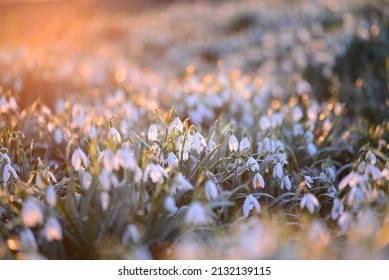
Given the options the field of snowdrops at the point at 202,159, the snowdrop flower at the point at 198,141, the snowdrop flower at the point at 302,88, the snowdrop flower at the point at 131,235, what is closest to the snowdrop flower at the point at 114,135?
the field of snowdrops at the point at 202,159

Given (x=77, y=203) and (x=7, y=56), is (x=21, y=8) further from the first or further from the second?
(x=77, y=203)

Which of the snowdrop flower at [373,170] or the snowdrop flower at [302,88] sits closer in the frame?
the snowdrop flower at [373,170]

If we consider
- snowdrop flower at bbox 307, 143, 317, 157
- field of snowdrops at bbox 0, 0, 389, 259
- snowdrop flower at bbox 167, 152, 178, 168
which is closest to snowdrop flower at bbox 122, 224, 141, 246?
field of snowdrops at bbox 0, 0, 389, 259

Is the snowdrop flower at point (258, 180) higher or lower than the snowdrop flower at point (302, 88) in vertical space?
lower

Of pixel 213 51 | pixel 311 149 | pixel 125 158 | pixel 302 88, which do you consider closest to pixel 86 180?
pixel 125 158

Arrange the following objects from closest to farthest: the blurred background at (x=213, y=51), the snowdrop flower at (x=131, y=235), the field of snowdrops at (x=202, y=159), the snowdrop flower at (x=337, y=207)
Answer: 1. the snowdrop flower at (x=131, y=235)
2. the field of snowdrops at (x=202, y=159)
3. the snowdrop flower at (x=337, y=207)
4. the blurred background at (x=213, y=51)

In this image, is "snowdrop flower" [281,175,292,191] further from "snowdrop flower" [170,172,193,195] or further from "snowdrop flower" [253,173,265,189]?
"snowdrop flower" [170,172,193,195]

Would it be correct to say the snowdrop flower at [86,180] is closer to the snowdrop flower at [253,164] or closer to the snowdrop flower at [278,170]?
the snowdrop flower at [253,164]

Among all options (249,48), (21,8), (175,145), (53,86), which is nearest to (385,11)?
(249,48)
